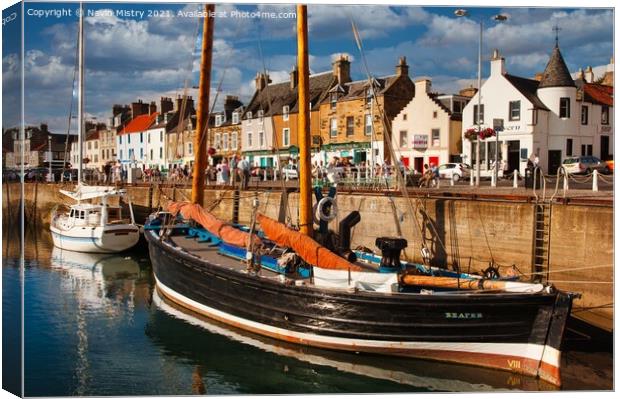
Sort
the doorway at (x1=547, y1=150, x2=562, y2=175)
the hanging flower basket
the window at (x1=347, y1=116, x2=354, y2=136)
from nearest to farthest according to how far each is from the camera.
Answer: the hanging flower basket → the doorway at (x1=547, y1=150, x2=562, y2=175) → the window at (x1=347, y1=116, x2=354, y2=136)

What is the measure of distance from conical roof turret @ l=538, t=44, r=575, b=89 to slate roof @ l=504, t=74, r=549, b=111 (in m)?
0.56

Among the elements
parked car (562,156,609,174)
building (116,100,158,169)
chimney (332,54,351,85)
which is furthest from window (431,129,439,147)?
building (116,100,158,169)

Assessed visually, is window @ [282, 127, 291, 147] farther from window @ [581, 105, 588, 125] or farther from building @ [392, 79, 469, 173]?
window @ [581, 105, 588, 125]

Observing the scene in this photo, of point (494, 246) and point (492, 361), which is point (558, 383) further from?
point (494, 246)

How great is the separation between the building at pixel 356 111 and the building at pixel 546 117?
6474 mm

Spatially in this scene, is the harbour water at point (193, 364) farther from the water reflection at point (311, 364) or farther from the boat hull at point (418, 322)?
the boat hull at point (418, 322)

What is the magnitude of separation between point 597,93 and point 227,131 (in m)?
27.1

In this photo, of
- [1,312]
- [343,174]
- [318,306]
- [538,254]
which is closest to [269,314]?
[318,306]

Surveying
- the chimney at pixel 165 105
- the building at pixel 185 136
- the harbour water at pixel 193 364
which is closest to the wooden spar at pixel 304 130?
the harbour water at pixel 193 364

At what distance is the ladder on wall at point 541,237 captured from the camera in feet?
44.7

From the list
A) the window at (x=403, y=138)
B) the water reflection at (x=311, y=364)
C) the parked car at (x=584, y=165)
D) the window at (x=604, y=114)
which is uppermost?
the window at (x=604, y=114)

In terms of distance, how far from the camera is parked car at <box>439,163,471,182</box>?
92.3ft

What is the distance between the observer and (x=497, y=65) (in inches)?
1183

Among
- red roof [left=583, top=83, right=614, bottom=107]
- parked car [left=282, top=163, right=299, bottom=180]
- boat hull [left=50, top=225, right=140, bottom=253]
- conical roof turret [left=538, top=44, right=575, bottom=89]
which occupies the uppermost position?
conical roof turret [left=538, top=44, right=575, bottom=89]
